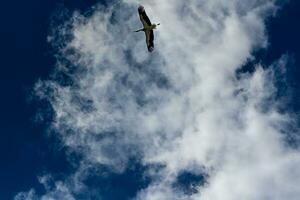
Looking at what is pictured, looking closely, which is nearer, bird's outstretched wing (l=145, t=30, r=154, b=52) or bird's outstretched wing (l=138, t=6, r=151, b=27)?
bird's outstretched wing (l=138, t=6, r=151, b=27)

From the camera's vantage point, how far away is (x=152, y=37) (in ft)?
252

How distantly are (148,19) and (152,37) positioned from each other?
3.16 meters

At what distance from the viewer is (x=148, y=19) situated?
7469 cm

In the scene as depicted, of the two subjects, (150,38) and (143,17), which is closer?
(143,17)

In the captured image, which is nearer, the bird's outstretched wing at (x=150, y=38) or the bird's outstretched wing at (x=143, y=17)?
the bird's outstretched wing at (x=143, y=17)
